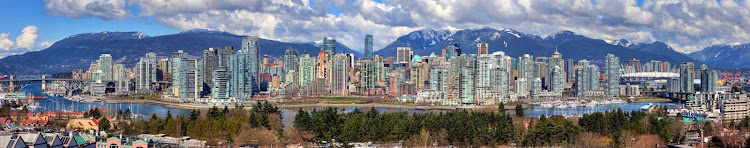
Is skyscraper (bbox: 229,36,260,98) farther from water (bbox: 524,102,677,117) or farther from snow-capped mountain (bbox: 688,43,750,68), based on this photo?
snow-capped mountain (bbox: 688,43,750,68)

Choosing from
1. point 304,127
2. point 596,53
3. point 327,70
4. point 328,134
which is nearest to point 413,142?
point 328,134

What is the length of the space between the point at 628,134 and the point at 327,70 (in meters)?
37.8

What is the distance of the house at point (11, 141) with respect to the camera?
10.1 metres

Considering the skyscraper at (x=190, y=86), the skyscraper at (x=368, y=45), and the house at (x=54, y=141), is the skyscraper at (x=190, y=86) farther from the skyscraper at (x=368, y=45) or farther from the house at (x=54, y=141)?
the skyscraper at (x=368, y=45)

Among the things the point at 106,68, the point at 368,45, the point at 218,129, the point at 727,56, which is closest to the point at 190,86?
the point at 106,68

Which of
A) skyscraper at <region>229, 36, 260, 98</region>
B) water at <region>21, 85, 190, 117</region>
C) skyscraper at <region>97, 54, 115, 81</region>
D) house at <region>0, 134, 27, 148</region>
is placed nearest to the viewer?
house at <region>0, 134, 27, 148</region>

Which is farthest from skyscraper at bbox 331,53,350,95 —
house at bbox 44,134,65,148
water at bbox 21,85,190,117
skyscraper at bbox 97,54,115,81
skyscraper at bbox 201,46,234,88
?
house at bbox 44,134,65,148

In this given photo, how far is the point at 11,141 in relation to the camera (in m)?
10.2

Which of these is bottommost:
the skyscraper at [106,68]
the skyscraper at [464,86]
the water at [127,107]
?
the water at [127,107]

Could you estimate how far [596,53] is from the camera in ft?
365

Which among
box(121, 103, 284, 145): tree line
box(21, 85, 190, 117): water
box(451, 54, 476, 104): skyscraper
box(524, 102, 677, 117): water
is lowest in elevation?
box(524, 102, 677, 117): water

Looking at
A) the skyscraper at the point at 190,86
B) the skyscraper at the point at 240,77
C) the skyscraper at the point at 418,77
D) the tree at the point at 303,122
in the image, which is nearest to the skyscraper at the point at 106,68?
the skyscraper at the point at 240,77

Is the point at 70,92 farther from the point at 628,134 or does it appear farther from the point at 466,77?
the point at 628,134

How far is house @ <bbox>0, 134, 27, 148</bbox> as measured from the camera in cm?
1013
